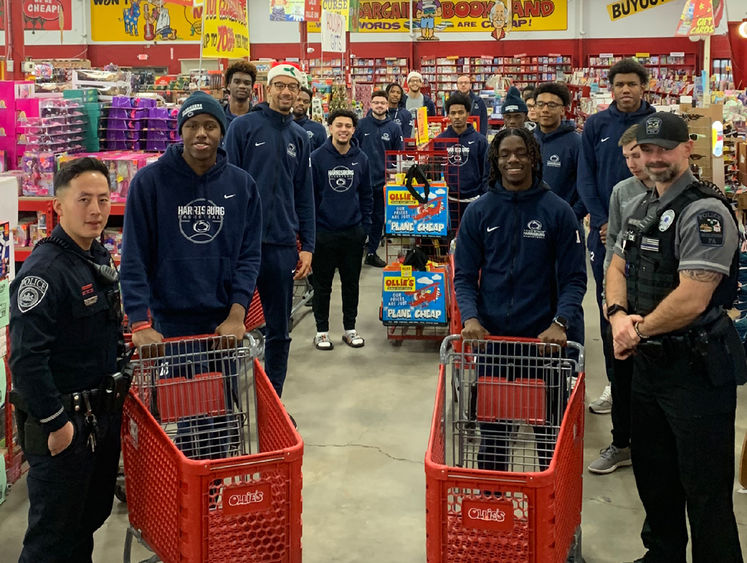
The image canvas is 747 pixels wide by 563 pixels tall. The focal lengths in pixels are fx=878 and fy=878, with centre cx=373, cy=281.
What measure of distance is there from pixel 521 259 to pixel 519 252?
30 mm

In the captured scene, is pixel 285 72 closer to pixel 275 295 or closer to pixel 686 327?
pixel 275 295

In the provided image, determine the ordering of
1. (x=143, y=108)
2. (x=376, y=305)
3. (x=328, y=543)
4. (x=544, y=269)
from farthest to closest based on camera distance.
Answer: (x=376, y=305), (x=143, y=108), (x=328, y=543), (x=544, y=269)

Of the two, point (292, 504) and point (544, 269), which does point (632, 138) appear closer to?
point (544, 269)

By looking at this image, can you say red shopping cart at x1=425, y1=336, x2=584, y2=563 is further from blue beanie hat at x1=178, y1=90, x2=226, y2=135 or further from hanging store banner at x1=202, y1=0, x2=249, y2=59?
hanging store banner at x1=202, y1=0, x2=249, y2=59

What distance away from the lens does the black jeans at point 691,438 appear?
2877mm

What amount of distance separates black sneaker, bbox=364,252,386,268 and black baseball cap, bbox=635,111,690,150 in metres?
6.80

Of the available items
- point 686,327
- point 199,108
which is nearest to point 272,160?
point 199,108

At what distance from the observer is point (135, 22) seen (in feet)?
93.1

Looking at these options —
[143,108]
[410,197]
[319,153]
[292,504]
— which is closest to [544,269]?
[292,504]

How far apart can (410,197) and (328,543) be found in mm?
3443

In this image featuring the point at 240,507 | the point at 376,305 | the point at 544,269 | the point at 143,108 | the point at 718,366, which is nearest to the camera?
the point at 240,507

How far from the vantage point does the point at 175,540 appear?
2.67 m

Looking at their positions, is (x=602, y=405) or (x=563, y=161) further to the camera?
(x=563, y=161)

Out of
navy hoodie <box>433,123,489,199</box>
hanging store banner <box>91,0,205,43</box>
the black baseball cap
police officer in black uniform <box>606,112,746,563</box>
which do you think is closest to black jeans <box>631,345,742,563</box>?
police officer in black uniform <box>606,112,746,563</box>
